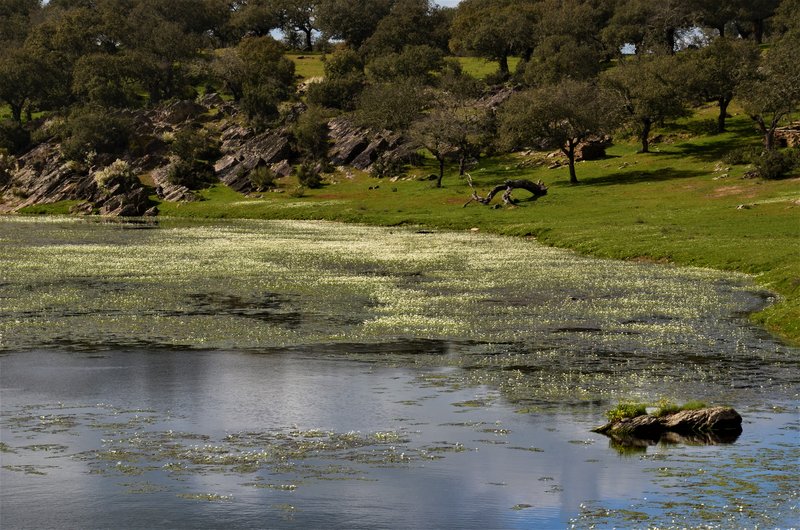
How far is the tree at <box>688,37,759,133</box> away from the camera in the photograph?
13088 cm

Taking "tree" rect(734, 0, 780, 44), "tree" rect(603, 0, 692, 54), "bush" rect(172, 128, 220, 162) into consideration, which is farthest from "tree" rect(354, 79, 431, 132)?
"tree" rect(734, 0, 780, 44)

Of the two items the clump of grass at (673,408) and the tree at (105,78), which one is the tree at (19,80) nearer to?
the tree at (105,78)

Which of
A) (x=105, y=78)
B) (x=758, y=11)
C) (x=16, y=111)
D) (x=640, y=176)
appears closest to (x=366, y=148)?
(x=640, y=176)

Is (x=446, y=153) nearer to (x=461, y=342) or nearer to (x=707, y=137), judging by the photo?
(x=707, y=137)

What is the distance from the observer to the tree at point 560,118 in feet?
388

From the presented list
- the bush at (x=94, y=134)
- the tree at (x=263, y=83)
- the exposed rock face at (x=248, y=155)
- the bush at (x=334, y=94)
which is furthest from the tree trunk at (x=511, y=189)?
the bush at (x=94, y=134)

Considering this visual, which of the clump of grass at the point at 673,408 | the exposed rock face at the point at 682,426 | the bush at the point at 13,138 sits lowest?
the exposed rock face at the point at 682,426

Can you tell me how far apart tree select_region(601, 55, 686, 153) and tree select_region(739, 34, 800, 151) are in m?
8.95

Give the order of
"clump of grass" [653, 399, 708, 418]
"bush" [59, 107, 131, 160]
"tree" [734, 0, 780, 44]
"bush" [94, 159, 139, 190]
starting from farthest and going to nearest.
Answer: "tree" [734, 0, 780, 44], "bush" [59, 107, 131, 160], "bush" [94, 159, 139, 190], "clump of grass" [653, 399, 708, 418]

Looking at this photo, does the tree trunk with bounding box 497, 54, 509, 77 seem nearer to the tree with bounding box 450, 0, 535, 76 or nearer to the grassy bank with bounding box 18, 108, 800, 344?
the tree with bounding box 450, 0, 535, 76

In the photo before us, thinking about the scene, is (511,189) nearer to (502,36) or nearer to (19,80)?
(502,36)

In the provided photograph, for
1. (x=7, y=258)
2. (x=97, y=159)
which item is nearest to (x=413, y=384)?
(x=7, y=258)

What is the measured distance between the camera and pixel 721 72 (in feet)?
435

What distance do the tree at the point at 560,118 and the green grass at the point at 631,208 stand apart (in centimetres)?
539
